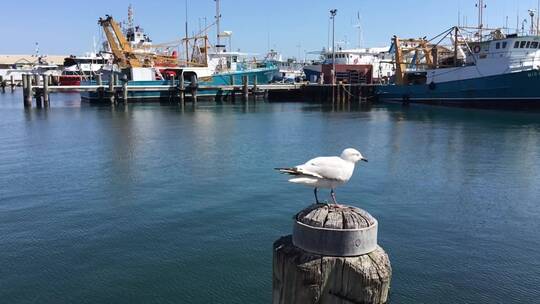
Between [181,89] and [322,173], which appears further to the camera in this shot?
[181,89]

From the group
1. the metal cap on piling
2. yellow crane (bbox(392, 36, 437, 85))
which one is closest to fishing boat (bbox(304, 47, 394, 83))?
yellow crane (bbox(392, 36, 437, 85))

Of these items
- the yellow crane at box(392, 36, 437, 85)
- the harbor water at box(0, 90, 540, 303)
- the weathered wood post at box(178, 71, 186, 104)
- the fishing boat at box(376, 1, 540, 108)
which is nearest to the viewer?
the harbor water at box(0, 90, 540, 303)

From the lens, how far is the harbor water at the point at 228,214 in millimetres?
7875

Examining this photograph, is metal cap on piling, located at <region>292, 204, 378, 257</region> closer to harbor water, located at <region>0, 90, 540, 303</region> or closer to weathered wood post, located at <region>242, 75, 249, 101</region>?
harbor water, located at <region>0, 90, 540, 303</region>

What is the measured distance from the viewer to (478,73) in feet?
142

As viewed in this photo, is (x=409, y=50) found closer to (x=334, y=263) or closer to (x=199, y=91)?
(x=199, y=91)

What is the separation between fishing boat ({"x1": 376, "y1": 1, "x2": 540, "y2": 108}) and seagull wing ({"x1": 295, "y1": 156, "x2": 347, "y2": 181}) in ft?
131

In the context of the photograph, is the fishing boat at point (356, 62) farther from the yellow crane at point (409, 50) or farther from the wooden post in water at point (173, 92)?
the wooden post in water at point (173, 92)

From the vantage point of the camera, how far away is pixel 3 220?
11.1 m

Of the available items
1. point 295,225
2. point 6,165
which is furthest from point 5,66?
point 295,225

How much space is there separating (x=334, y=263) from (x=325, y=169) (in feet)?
5.63

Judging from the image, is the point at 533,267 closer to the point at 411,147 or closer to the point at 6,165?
the point at 411,147

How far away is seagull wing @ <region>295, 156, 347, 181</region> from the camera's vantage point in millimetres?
4730

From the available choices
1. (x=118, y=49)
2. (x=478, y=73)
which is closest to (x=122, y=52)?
(x=118, y=49)
